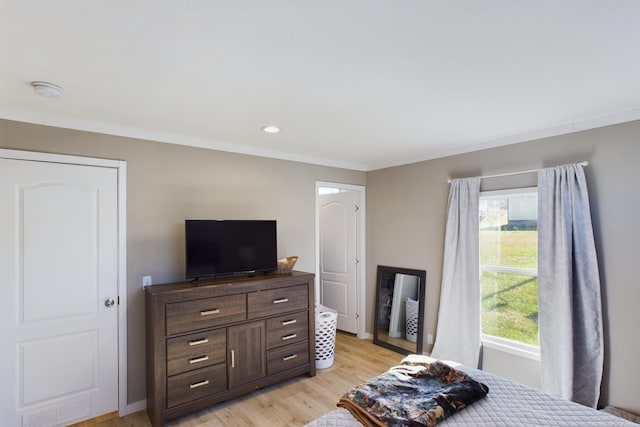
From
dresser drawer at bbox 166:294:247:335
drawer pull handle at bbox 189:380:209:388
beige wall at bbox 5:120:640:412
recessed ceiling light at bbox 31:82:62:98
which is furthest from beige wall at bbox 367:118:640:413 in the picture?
recessed ceiling light at bbox 31:82:62:98

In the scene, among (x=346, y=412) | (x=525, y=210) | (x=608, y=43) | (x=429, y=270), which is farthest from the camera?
(x=429, y=270)

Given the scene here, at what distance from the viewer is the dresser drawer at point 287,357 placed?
3.05m

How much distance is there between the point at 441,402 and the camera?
161 cm

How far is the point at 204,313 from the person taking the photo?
8.77 ft

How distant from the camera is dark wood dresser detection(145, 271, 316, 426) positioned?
8.24 feet

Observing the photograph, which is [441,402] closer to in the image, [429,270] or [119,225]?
[429,270]

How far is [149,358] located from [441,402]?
2.25 metres

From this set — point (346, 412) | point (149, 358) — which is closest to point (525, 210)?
point (346, 412)

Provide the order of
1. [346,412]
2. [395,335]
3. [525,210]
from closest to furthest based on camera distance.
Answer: [346,412], [525,210], [395,335]

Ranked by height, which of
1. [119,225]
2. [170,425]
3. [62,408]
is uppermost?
[119,225]

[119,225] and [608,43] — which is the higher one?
[608,43]

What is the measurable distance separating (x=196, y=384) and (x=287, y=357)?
0.86 metres

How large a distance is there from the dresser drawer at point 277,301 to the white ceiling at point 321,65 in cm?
149

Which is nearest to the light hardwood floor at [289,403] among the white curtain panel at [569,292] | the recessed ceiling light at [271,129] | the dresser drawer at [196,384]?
the dresser drawer at [196,384]
